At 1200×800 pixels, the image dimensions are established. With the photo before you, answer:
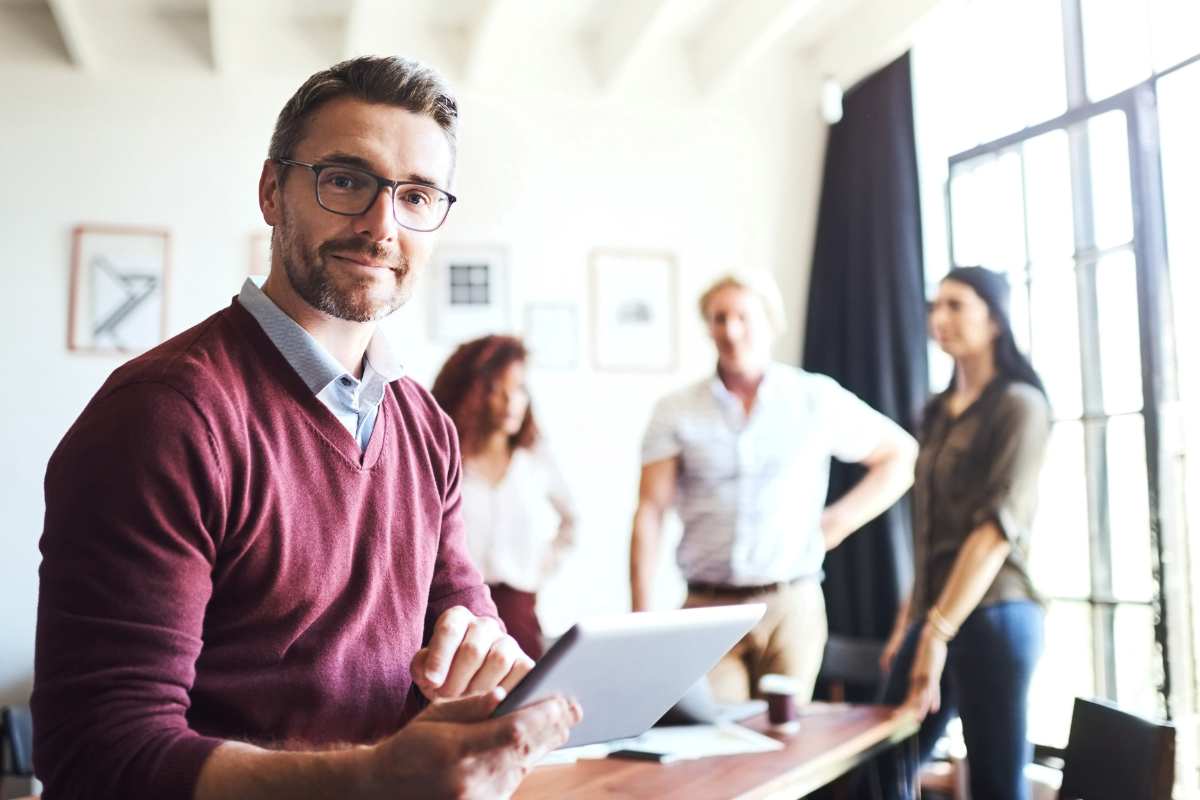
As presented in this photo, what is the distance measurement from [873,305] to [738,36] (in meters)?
1.41

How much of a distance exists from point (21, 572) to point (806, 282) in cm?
384

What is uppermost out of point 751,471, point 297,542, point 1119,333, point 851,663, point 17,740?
point 1119,333

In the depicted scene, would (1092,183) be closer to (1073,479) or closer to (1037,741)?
(1073,479)

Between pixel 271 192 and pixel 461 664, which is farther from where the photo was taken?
pixel 271 192

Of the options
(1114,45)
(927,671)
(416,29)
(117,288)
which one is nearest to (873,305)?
(1114,45)

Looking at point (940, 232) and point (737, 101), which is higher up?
point (737, 101)

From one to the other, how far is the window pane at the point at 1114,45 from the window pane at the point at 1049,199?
0.24 m

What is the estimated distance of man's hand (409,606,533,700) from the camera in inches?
47.8

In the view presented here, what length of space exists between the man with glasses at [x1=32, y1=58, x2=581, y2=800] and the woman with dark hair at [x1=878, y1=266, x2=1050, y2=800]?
79.9 inches

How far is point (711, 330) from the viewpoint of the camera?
3471mm

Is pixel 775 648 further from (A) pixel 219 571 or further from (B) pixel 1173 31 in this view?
(B) pixel 1173 31

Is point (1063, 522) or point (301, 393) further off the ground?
point (301, 393)

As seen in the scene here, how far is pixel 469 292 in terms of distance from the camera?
15.0 ft

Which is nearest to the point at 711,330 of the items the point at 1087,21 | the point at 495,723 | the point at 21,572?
the point at 1087,21
